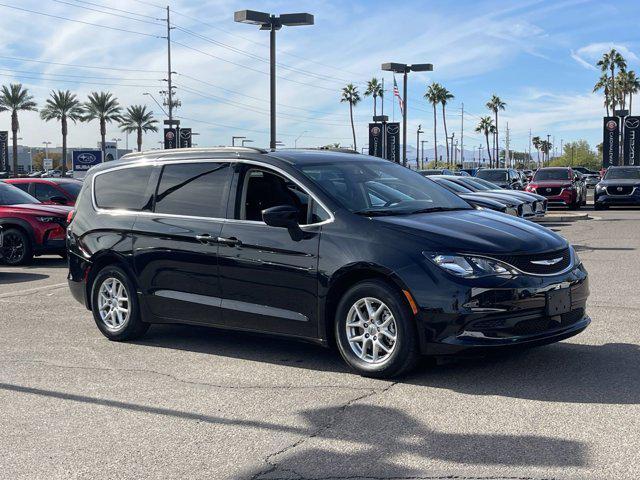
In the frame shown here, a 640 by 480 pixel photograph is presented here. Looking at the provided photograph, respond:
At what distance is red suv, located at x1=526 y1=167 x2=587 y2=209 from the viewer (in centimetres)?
2947

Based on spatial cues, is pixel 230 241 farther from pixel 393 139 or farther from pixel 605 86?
pixel 605 86

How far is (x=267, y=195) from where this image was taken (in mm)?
7000

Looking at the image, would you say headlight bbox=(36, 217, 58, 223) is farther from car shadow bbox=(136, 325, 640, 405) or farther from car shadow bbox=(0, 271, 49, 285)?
car shadow bbox=(136, 325, 640, 405)

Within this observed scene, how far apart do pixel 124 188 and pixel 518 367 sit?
4091 millimetres

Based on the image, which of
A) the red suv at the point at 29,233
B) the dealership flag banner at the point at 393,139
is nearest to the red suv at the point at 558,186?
the dealership flag banner at the point at 393,139

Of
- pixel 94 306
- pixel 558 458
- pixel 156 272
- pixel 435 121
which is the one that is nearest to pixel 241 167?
pixel 156 272

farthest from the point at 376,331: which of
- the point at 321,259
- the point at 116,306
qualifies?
the point at 116,306

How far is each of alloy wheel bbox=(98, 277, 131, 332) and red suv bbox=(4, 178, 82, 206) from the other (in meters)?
10.5

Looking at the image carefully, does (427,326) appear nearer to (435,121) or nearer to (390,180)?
(390,180)

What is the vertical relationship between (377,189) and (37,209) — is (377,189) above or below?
above

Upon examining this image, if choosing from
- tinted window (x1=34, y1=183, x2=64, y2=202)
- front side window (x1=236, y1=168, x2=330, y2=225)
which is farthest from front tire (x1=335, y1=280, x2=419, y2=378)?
tinted window (x1=34, y1=183, x2=64, y2=202)

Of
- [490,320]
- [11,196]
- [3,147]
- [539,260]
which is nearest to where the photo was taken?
[490,320]

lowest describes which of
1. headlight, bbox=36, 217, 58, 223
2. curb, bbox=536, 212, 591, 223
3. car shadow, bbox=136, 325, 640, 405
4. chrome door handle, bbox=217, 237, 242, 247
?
car shadow, bbox=136, 325, 640, 405

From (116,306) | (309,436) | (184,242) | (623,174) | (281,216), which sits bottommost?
(309,436)
